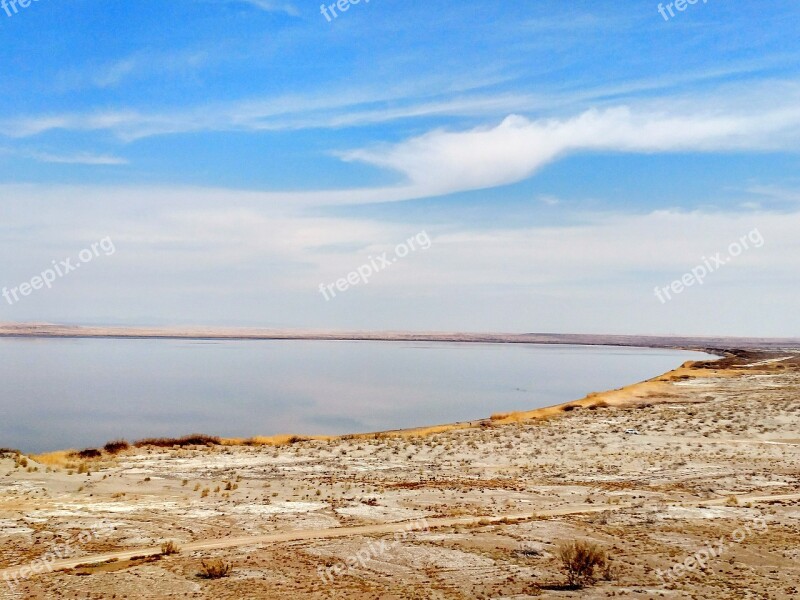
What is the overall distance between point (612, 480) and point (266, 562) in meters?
13.2

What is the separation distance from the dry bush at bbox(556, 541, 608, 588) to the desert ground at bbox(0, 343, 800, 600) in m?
0.18

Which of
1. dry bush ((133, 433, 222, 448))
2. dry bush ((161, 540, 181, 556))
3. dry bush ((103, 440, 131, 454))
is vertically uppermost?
dry bush ((103, 440, 131, 454))

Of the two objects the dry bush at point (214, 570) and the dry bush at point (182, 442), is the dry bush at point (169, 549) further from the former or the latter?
the dry bush at point (182, 442)

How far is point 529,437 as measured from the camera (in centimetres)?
3306

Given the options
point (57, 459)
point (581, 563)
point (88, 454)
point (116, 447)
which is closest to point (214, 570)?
point (581, 563)

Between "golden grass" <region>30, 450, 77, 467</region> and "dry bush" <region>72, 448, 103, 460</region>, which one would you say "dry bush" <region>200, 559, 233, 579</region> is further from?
"dry bush" <region>72, 448, 103, 460</region>

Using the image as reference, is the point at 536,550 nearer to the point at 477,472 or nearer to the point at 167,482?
the point at 477,472

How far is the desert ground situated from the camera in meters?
12.7

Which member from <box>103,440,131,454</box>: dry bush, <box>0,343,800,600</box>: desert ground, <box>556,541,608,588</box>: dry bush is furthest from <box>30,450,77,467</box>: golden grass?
<box>556,541,608,588</box>: dry bush

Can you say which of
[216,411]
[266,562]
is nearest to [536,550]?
[266,562]

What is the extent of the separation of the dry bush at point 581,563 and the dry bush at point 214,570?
6.52 meters

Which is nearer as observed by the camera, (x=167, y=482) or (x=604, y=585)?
(x=604, y=585)

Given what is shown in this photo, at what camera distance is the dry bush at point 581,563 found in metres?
12.7

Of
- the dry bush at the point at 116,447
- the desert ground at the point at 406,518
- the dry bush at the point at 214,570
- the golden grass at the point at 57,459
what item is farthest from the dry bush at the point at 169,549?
the dry bush at the point at 116,447
